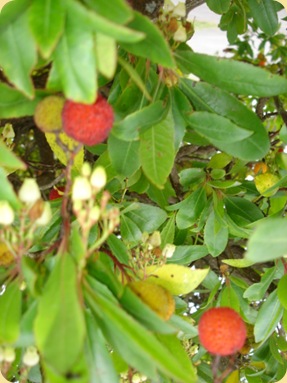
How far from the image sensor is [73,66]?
52 centimetres

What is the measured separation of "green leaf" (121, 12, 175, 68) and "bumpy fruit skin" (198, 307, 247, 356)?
29 cm

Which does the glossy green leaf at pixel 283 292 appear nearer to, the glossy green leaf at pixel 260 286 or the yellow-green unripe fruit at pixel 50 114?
the glossy green leaf at pixel 260 286

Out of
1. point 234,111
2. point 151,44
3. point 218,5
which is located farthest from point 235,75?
point 218,5

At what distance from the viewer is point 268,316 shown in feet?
3.23

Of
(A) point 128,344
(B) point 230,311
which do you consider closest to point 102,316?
(A) point 128,344

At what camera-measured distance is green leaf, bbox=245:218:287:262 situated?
20.5 inches

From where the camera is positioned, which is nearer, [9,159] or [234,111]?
[9,159]

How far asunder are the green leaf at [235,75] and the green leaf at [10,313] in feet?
1.16

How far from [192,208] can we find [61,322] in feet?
2.10

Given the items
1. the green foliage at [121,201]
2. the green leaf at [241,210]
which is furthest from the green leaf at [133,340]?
the green leaf at [241,210]

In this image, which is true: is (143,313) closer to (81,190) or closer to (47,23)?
(81,190)

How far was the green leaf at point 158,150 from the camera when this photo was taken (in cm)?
74

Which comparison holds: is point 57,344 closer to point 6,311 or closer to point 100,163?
point 6,311

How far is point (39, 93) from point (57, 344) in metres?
0.29
